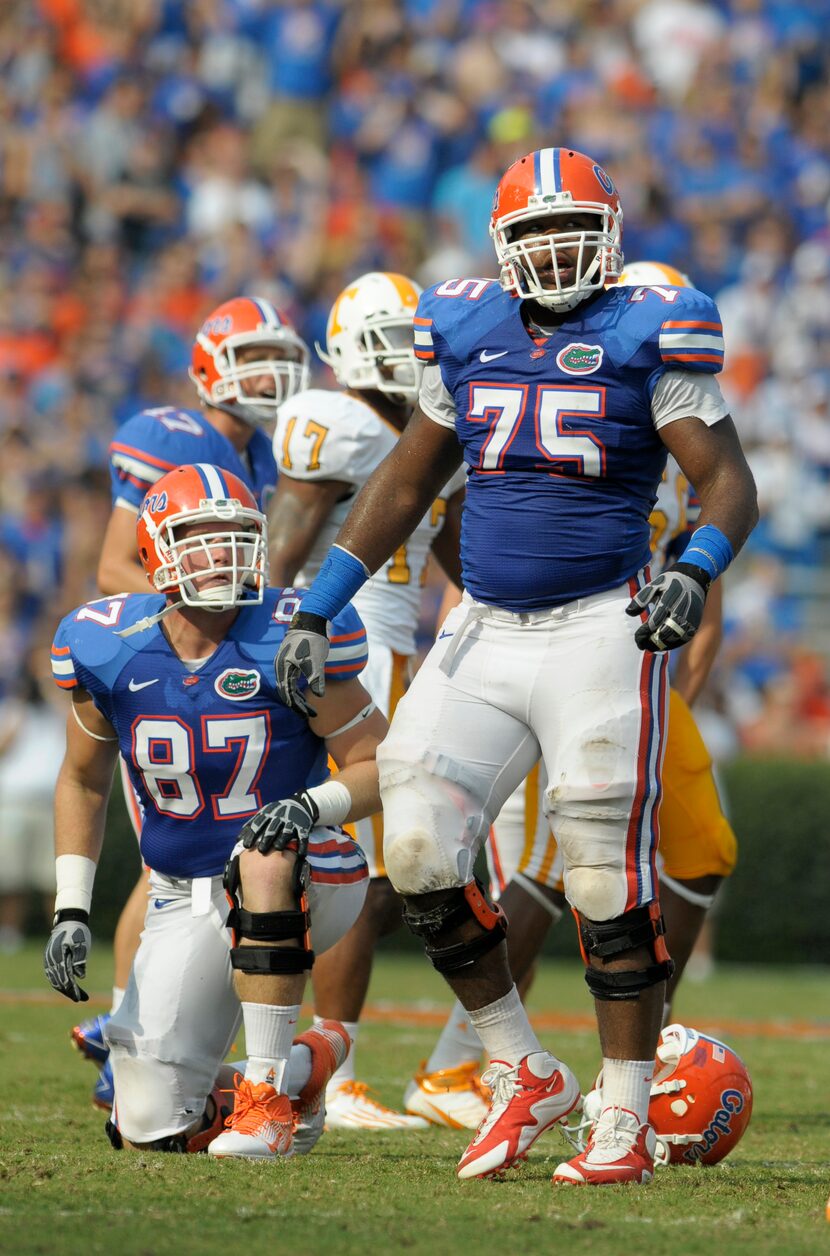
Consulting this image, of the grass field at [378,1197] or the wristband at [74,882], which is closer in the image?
the grass field at [378,1197]

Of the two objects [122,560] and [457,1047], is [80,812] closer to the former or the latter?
[122,560]

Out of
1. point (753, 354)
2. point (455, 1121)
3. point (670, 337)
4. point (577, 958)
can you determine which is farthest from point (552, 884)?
point (753, 354)

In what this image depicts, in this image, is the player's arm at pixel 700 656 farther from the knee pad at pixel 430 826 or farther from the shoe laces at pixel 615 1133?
the shoe laces at pixel 615 1133

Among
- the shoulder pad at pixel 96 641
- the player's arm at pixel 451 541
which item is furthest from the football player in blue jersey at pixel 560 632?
the player's arm at pixel 451 541

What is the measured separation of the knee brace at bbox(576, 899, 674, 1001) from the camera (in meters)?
3.96

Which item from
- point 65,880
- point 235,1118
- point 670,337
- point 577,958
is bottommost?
point 577,958

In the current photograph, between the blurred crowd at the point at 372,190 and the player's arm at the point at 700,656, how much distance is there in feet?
20.9

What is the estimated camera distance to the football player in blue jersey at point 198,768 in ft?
14.7

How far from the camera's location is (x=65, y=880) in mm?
4609

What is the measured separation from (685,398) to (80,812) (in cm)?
179

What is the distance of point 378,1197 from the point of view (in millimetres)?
3699

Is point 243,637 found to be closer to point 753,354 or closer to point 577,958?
point 577,958

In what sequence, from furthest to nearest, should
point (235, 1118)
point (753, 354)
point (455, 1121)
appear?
point (753, 354) < point (455, 1121) < point (235, 1118)

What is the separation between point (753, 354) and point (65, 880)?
34.4 ft
